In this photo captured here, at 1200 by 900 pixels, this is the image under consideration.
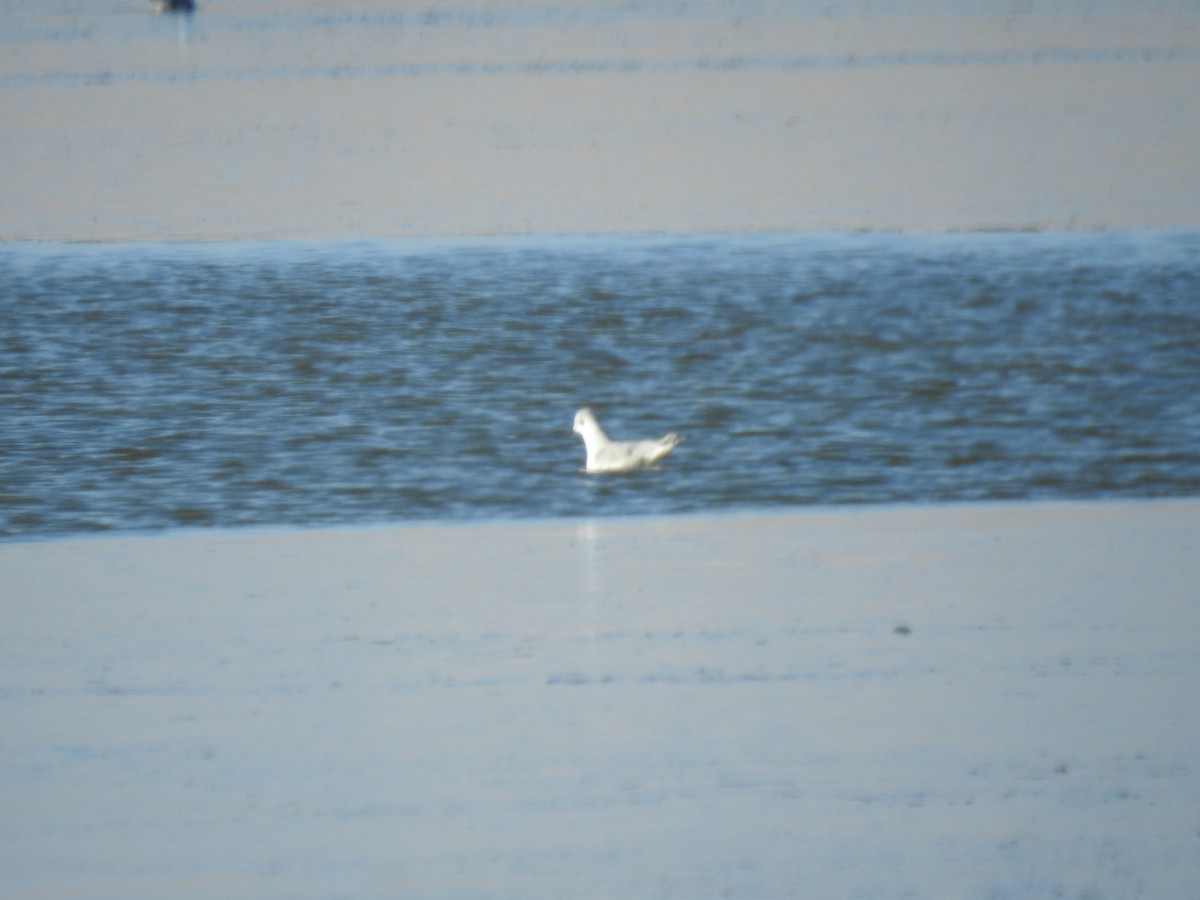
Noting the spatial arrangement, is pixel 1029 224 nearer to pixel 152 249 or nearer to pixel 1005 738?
pixel 152 249

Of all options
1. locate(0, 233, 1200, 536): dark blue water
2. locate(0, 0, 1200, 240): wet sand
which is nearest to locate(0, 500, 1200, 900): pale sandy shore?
locate(0, 233, 1200, 536): dark blue water

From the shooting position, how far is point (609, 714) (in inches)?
233

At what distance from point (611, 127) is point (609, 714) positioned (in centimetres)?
1703

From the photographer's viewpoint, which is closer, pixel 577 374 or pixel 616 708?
pixel 616 708

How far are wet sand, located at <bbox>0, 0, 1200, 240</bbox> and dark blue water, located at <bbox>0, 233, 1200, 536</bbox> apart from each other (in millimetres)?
1436

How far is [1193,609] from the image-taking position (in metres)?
6.83

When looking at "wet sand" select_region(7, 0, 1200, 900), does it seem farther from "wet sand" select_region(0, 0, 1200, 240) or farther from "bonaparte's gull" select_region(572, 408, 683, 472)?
"wet sand" select_region(0, 0, 1200, 240)

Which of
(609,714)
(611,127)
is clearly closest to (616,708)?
(609,714)

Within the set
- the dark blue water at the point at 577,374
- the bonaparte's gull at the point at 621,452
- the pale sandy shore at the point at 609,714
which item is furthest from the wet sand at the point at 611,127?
the pale sandy shore at the point at 609,714

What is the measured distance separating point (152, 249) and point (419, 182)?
12.4 feet

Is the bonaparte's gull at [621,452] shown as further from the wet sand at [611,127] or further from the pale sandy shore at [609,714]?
the wet sand at [611,127]

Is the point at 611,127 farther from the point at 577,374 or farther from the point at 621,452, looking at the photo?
the point at 621,452

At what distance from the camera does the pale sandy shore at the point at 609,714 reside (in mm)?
4977

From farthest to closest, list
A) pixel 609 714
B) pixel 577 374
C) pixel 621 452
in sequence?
pixel 577 374
pixel 621 452
pixel 609 714
